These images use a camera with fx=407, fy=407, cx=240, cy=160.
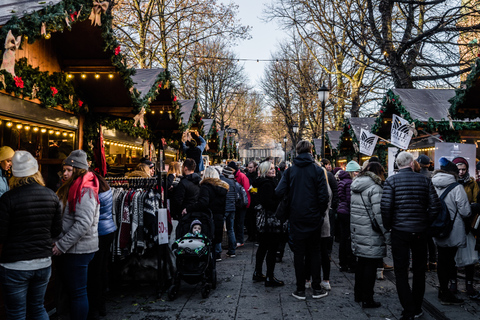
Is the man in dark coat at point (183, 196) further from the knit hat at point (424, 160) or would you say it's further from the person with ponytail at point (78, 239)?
the knit hat at point (424, 160)

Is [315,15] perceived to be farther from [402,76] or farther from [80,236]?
[80,236]

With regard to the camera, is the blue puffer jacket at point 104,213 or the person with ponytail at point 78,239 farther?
the blue puffer jacket at point 104,213

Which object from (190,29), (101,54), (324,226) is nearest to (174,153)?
(190,29)

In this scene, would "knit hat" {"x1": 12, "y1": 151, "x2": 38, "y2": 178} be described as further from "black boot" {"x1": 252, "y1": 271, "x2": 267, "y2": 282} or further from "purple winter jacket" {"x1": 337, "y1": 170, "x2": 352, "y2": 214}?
"purple winter jacket" {"x1": 337, "y1": 170, "x2": 352, "y2": 214}

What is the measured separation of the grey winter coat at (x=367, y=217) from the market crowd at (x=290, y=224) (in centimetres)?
1

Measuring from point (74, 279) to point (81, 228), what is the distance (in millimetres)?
551

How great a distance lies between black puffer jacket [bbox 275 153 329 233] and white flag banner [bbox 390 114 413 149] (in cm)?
542

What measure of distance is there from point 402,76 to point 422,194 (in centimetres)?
1002

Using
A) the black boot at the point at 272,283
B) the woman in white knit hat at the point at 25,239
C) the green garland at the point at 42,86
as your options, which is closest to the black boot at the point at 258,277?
the black boot at the point at 272,283

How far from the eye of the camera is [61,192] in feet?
14.7

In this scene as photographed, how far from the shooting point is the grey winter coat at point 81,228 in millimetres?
4137

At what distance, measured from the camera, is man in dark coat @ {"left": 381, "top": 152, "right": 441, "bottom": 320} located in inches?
190

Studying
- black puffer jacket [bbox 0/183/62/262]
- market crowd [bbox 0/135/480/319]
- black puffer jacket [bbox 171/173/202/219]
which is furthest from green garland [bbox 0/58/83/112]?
black puffer jacket [bbox 171/173/202/219]

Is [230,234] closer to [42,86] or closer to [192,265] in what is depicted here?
[192,265]
